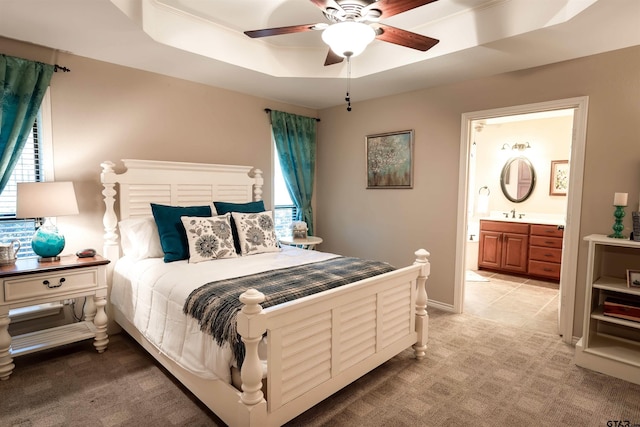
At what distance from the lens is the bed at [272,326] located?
165 centimetres

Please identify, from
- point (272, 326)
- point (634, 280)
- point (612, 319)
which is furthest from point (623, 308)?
point (272, 326)

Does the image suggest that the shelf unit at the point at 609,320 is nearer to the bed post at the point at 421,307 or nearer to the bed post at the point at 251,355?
the bed post at the point at 421,307

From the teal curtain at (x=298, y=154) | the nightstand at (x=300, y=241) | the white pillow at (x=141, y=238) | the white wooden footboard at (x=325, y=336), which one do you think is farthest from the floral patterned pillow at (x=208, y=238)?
the teal curtain at (x=298, y=154)

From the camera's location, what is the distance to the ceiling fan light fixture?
1.81 metres

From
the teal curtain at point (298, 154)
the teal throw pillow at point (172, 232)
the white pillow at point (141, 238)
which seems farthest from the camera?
the teal curtain at point (298, 154)

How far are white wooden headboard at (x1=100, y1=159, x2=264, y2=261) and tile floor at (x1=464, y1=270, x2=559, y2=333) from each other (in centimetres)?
286

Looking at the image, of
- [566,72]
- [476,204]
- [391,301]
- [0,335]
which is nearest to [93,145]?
[0,335]

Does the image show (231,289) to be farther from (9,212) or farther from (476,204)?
(476,204)

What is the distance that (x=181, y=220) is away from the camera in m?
2.87

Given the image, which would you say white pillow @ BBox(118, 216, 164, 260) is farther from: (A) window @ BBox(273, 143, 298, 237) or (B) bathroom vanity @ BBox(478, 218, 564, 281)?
(B) bathroom vanity @ BBox(478, 218, 564, 281)

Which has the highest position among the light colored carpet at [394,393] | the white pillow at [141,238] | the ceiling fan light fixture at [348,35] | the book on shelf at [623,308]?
the ceiling fan light fixture at [348,35]

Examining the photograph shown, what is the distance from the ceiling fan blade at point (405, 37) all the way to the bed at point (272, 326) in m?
1.45

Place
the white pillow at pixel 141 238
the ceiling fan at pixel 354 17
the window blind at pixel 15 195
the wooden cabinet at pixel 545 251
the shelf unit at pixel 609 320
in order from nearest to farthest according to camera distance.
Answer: the ceiling fan at pixel 354 17
the shelf unit at pixel 609 320
the window blind at pixel 15 195
the white pillow at pixel 141 238
the wooden cabinet at pixel 545 251

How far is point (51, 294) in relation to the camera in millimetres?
2441
